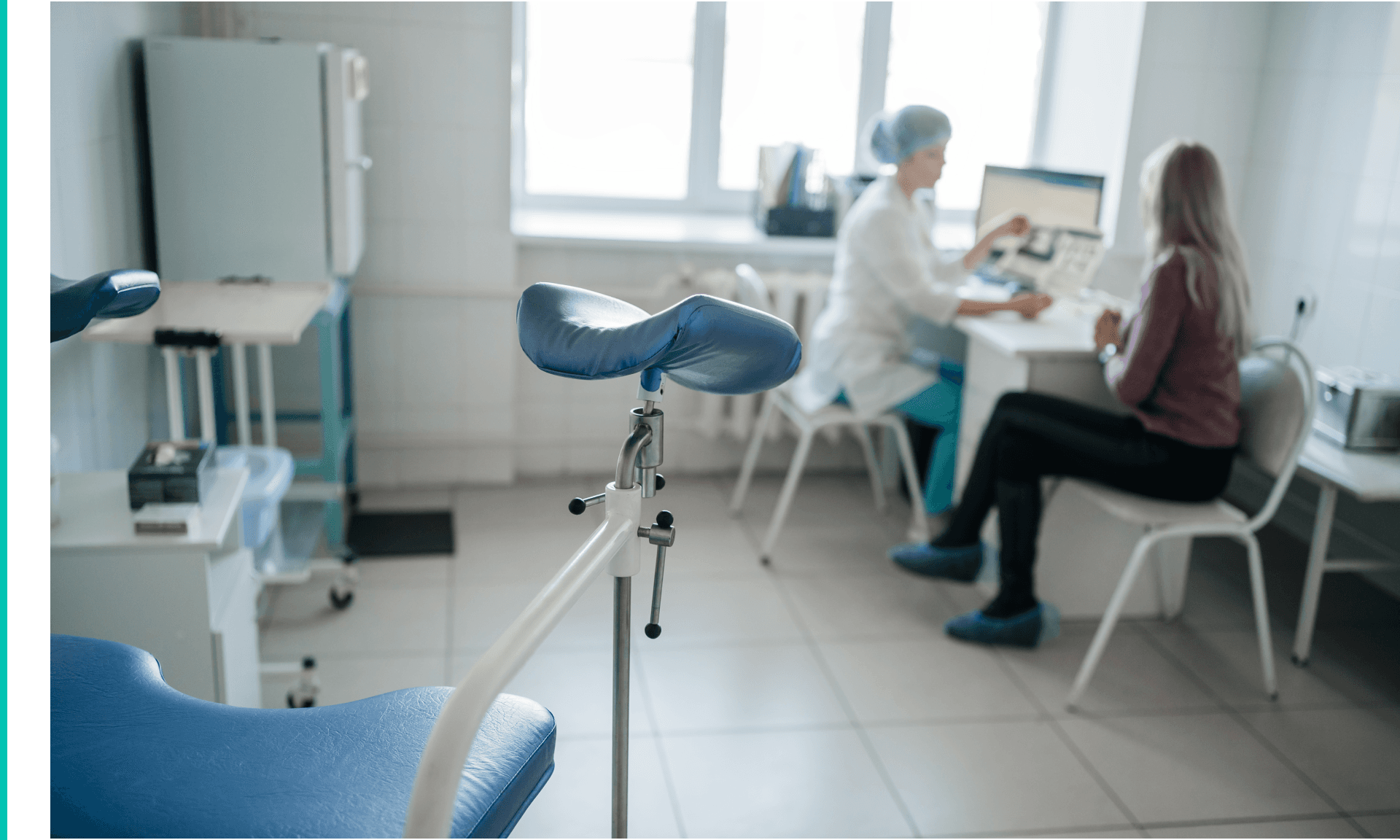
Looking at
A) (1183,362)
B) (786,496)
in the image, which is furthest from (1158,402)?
(786,496)

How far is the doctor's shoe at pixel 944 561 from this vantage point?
298 centimetres

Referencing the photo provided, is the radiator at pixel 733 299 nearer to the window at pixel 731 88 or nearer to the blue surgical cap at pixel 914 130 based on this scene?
the window at pixel 731 88

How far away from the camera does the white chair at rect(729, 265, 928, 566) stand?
10.1 ft

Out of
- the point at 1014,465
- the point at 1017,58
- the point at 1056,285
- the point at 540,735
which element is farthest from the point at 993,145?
the point at 540,735

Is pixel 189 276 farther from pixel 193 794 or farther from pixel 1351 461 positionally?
pixel 1351 461

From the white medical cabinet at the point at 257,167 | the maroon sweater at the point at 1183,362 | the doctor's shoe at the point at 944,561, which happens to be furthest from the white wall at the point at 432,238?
→ the maroon sweater at the point at 1183,362

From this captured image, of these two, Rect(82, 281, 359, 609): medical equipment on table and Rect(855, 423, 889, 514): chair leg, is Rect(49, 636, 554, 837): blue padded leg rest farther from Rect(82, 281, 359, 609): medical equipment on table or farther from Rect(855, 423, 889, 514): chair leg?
Rect(855, 423, 889, 514): chair leg

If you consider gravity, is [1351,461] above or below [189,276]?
below

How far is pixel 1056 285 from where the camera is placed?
319cm

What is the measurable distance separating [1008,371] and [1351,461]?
82 centimetres

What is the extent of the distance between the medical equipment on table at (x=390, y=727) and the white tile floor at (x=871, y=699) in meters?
0.97

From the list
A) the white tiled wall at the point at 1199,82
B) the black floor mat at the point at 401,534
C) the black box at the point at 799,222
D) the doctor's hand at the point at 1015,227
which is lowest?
the black floor mat at the point at 401,534

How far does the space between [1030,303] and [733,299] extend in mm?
892

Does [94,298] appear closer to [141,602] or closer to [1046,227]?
[141,602]
